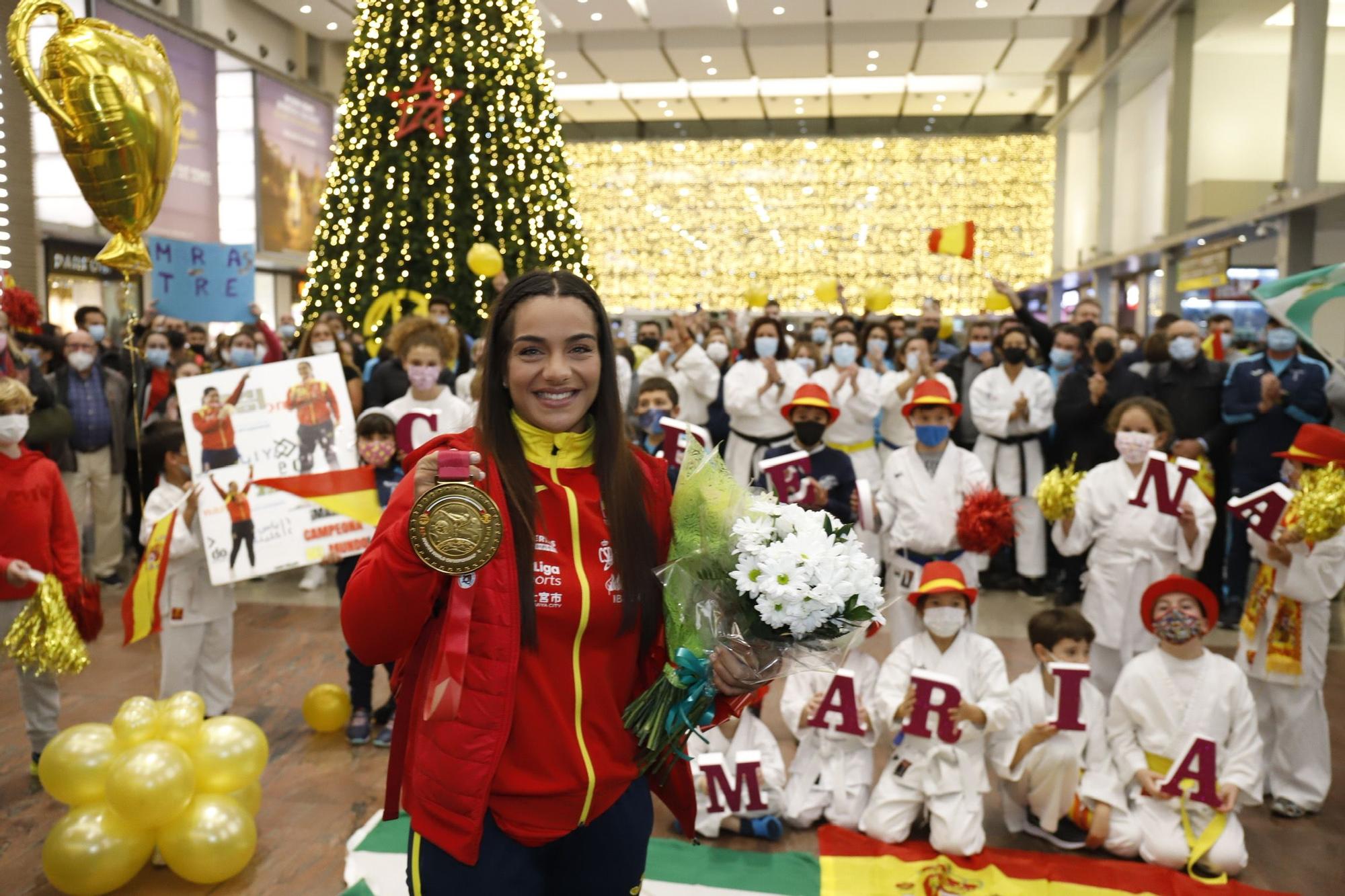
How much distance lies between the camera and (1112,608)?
4.80 m

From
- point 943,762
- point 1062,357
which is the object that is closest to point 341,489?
point 943,762

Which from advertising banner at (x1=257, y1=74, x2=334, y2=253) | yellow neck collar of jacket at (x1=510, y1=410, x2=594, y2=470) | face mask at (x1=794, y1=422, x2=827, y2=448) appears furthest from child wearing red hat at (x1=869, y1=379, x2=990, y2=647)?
advertising banner at (x1=257, y1=74, x2=334, y2=253)

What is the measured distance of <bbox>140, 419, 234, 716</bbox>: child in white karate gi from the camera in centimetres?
448

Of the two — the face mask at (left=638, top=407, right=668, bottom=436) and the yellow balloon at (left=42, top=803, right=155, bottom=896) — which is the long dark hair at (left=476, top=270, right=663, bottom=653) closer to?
the yellow balloon at (left=42, top=803, right=155, bottom=896)

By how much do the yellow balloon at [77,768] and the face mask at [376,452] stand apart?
1716mm

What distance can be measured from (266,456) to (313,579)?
331 centimetres

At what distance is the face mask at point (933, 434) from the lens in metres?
4.92

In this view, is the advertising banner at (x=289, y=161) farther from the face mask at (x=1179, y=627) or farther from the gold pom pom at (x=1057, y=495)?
the face mask at (x=1179, y=627)

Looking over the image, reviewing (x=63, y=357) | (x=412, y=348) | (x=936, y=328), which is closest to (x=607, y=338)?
(x=412, y=348)

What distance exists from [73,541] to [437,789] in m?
3.27

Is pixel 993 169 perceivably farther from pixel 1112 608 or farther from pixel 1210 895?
pixel 1210 895

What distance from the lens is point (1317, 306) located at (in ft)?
11.3

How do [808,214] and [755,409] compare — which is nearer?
[755,409]

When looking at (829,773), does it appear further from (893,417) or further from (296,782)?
(893,417)
